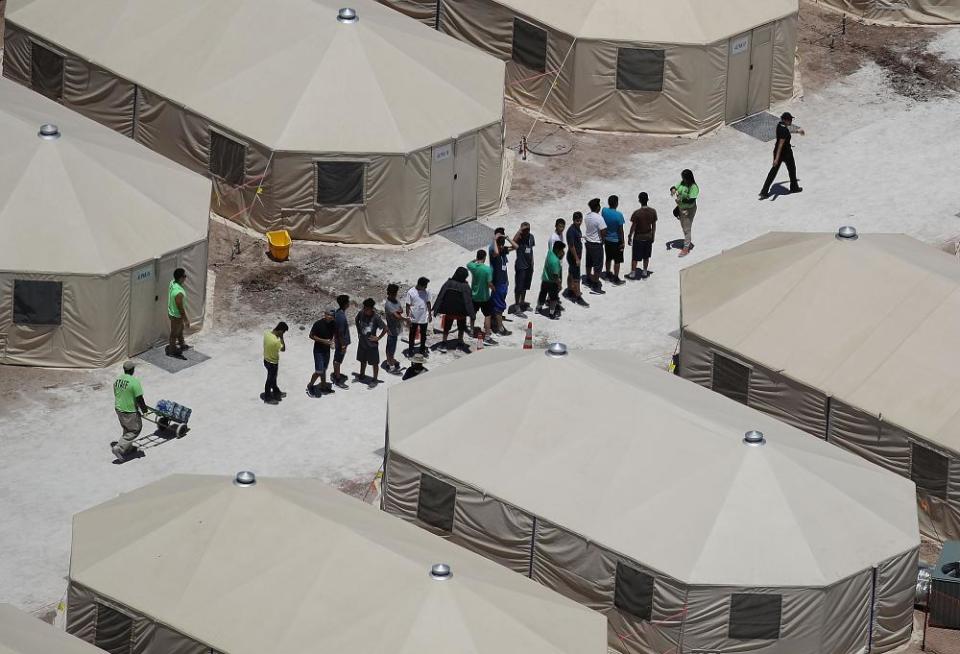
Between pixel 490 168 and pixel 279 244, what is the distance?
167 inches

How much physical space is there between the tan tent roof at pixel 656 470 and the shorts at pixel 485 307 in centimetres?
368

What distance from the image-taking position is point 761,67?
4606cm

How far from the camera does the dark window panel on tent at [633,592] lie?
31.8 m

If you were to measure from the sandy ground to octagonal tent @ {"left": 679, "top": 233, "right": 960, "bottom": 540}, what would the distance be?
2.15 meters

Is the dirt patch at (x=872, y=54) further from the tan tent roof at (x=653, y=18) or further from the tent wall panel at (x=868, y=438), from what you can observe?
the tent wall panel at (x=868, y=438)

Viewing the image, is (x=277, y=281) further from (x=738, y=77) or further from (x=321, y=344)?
(x=738, y=77)

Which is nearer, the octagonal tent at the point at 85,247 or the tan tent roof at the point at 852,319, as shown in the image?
the tan tent roof at the point at 852,319

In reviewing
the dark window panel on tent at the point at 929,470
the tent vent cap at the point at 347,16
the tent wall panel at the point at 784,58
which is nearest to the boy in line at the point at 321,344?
the tent vent cap at the point at 347,16

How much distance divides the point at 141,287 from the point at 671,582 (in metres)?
11.2

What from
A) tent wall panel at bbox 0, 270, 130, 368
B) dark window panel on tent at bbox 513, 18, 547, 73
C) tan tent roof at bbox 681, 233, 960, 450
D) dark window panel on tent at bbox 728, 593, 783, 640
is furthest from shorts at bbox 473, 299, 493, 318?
dark window panel on tent at bbox 728, 593, 783, 640

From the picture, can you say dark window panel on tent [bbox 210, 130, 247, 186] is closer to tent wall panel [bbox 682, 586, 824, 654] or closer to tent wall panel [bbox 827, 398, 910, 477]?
tent wall panel [bbox 827, 398, 910, 477]

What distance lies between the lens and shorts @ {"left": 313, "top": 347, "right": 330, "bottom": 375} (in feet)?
122

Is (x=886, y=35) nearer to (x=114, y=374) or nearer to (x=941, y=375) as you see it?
(x=941, y=375)

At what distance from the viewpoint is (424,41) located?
43562 mm
